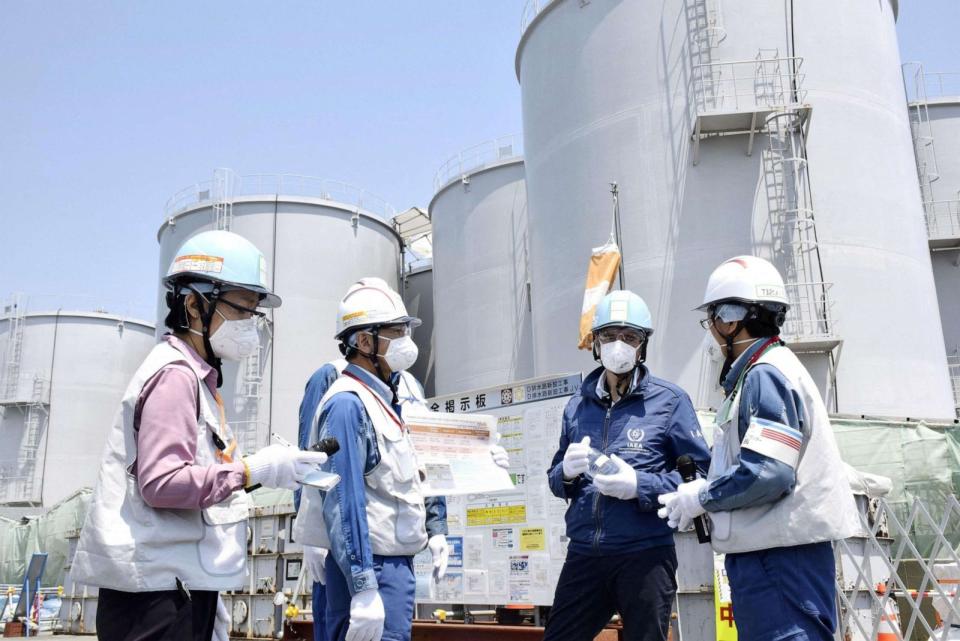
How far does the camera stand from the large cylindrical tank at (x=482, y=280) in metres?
24.3

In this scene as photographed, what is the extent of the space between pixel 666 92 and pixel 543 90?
3.33m

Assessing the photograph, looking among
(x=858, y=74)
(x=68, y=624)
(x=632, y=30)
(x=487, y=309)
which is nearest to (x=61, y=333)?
(x=487, y=309)

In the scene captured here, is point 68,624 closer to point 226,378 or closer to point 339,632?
point 226,378

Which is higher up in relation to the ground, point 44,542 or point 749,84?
point 749,84

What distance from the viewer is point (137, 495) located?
2865 mm

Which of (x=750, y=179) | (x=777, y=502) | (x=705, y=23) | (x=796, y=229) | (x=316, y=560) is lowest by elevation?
(x=316, y=560)

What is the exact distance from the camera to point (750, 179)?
1580cm

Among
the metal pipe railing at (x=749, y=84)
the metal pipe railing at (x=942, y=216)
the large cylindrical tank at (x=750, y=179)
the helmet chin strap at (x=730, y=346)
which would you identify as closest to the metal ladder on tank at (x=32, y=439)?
the large cylindrical tank at (x=750, y=179)

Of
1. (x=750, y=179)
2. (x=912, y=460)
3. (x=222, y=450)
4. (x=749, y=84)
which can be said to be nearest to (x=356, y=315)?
(x=222, y=450)

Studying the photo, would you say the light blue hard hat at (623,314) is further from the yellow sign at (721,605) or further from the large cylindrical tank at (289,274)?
the large cylindrical tank at (289,274)

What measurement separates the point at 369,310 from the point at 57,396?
33.9 metres

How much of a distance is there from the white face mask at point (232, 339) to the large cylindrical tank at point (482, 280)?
2047 cm

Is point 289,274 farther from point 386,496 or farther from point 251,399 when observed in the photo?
point 386,496

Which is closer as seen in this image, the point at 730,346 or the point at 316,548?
Answer: the point at 730,346
